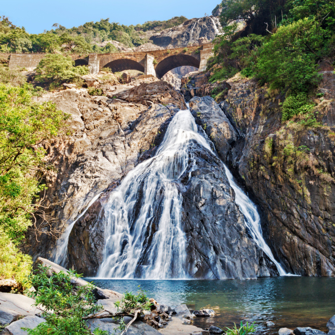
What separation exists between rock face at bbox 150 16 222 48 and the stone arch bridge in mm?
34220

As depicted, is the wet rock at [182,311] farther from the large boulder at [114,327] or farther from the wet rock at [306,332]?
the wet rock at [306,332]

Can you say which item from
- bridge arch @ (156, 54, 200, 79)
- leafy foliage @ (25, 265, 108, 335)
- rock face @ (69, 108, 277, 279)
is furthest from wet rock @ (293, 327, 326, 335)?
bridge arch @ (156, 54, 200, 79)

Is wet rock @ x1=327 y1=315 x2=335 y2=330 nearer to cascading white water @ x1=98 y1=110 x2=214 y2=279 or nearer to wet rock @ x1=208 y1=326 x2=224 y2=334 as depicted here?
wet rock @ x1=208 y1=326 x2=224 y2=334


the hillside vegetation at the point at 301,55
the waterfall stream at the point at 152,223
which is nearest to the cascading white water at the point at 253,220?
the waterfall stream at the point at 152,223

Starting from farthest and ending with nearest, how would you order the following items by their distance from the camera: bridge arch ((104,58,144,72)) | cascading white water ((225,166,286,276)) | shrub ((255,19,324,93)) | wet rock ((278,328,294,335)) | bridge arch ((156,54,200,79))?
bridge arch ((104,58,144,72)) → bridge arch ((156,54,200,79)) → shrub ((255,19,324,93)) → cascading white water ((225,166,286,276)) → wet rock ((278,328,294,335))

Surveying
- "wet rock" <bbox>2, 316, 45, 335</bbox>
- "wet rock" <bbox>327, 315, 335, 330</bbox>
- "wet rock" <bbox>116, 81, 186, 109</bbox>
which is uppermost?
"wet rock" <bbox>116, 81, 186, 109</bbox>

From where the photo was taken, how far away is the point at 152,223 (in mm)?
15922

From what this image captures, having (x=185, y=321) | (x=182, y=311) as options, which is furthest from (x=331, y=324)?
(x=182, y=311)

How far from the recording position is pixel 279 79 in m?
19.1

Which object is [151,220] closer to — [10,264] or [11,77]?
[10,264]

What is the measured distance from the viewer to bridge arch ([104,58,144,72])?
47469 mm

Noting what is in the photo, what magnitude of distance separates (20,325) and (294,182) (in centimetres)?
1512

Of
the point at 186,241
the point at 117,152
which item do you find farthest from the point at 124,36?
the point at 186,241

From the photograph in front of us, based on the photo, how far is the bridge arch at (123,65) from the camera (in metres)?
47.5
